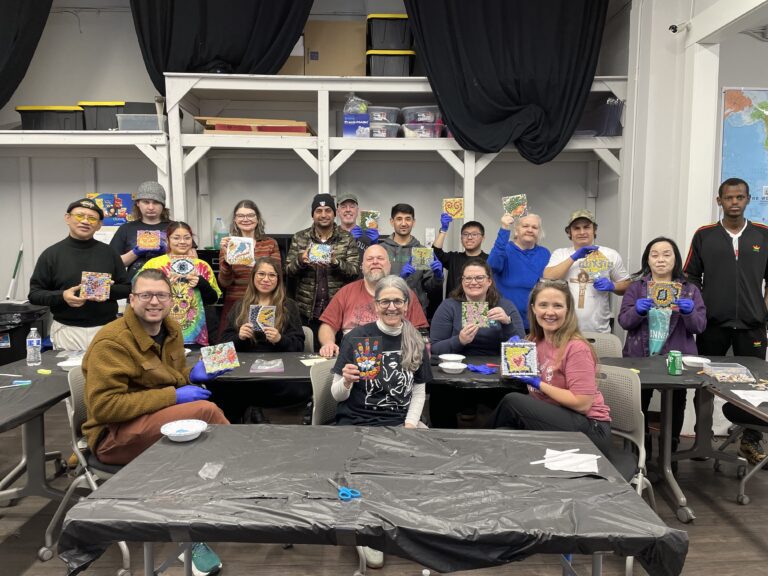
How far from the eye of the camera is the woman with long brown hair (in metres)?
2.82

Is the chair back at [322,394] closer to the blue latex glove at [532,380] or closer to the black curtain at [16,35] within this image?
the blue latex glove at [532,380]

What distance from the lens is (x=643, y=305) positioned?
3.74 m

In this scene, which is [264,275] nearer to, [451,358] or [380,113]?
[451,358]

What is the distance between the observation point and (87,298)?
3.69 m

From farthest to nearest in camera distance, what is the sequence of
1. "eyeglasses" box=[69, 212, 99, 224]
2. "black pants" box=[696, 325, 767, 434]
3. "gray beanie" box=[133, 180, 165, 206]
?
1. "gray beanie" box=[133, 180, 165, 206]
2. "black pants" box=[696, 325, 767, 434]
3. "eyeglasses" box=[69, 212, 99, 224]

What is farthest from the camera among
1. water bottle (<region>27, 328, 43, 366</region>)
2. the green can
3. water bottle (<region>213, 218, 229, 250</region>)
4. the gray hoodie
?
water bottle (<region>213, 218, 229, 250</region>)

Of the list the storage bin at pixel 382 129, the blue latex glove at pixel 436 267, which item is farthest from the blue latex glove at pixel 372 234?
the storage bin at pixel 382 129

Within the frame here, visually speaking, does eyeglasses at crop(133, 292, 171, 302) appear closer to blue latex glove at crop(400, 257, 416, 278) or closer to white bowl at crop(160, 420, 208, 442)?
white bowl at crop(160, 420, 208, 442)

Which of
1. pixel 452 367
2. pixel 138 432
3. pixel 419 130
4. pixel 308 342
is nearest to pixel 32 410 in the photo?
pixel 138 432

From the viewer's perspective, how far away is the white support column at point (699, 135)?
469 centimetres

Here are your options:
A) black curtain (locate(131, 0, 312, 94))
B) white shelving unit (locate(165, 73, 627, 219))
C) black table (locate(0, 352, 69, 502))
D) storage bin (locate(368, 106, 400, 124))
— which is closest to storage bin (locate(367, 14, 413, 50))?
white shelving unit (locate(165, 73, 627, 219))

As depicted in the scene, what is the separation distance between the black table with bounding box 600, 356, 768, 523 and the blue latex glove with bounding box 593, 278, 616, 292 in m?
0.68

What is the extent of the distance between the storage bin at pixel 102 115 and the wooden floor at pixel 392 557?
3578 mm

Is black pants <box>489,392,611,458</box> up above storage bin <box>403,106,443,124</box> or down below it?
below
